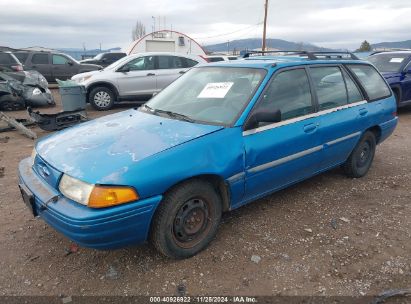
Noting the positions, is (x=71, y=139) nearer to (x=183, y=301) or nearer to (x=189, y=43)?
(x=183, y=301)

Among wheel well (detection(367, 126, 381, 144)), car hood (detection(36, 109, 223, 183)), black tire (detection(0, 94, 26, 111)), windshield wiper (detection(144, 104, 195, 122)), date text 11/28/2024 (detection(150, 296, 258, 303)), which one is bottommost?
date text 11/28/2024 (detection(150, 296, 258, 303))

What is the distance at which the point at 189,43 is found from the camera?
90.0ft

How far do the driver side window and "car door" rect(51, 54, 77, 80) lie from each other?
13652 mm

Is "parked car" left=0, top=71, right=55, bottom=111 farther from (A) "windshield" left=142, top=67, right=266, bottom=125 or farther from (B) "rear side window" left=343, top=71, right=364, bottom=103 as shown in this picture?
(B) "rear side window" left=343, top=71, right=364, bottom=103

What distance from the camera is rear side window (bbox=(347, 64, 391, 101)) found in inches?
182

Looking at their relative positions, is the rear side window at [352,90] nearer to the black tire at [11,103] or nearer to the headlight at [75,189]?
the headlight at [75,189]

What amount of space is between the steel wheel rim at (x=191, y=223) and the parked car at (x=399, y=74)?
778 cm

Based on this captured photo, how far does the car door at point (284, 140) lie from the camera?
10.7ft

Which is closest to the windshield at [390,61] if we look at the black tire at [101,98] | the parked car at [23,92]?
the black tire at [101,98]

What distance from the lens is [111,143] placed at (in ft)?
9.63

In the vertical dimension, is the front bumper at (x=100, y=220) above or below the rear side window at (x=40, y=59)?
below

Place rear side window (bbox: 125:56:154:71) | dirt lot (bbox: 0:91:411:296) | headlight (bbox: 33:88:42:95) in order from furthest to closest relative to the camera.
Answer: headlight (bbox: 33:88:42:95), rear side window (bbox: 125:56:154:71), dirt lot (bbox: 0:91:411:296)

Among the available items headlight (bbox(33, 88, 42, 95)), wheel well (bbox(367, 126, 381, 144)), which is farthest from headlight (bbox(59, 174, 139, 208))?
headlight (bbox(33, 88, 42, 95))

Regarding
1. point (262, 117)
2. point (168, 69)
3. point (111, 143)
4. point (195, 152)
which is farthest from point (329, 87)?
point (168, 69)
